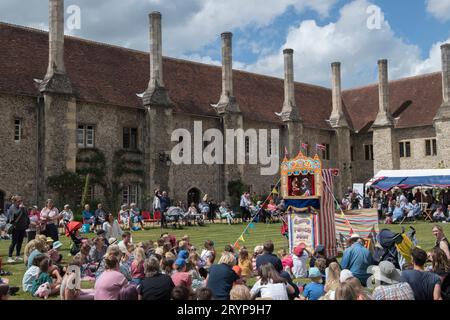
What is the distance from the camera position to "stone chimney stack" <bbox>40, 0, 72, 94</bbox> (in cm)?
2486

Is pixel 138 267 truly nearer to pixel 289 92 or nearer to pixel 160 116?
pixel 160 116

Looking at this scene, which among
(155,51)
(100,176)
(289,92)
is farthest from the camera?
(289,92)

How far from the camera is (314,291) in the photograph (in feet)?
26.1

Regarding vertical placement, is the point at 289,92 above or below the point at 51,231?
above

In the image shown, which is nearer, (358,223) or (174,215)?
(358,223)

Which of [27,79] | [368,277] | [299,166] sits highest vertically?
[27,79]

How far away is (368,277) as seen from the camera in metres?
10.0

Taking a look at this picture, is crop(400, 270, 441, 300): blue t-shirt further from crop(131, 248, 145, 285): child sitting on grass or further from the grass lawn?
the grass lawn

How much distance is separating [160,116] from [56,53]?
6.31 metres

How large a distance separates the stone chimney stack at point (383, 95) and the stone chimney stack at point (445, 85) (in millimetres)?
4067

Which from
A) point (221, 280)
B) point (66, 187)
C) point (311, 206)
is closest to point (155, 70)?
point (66, 187)
